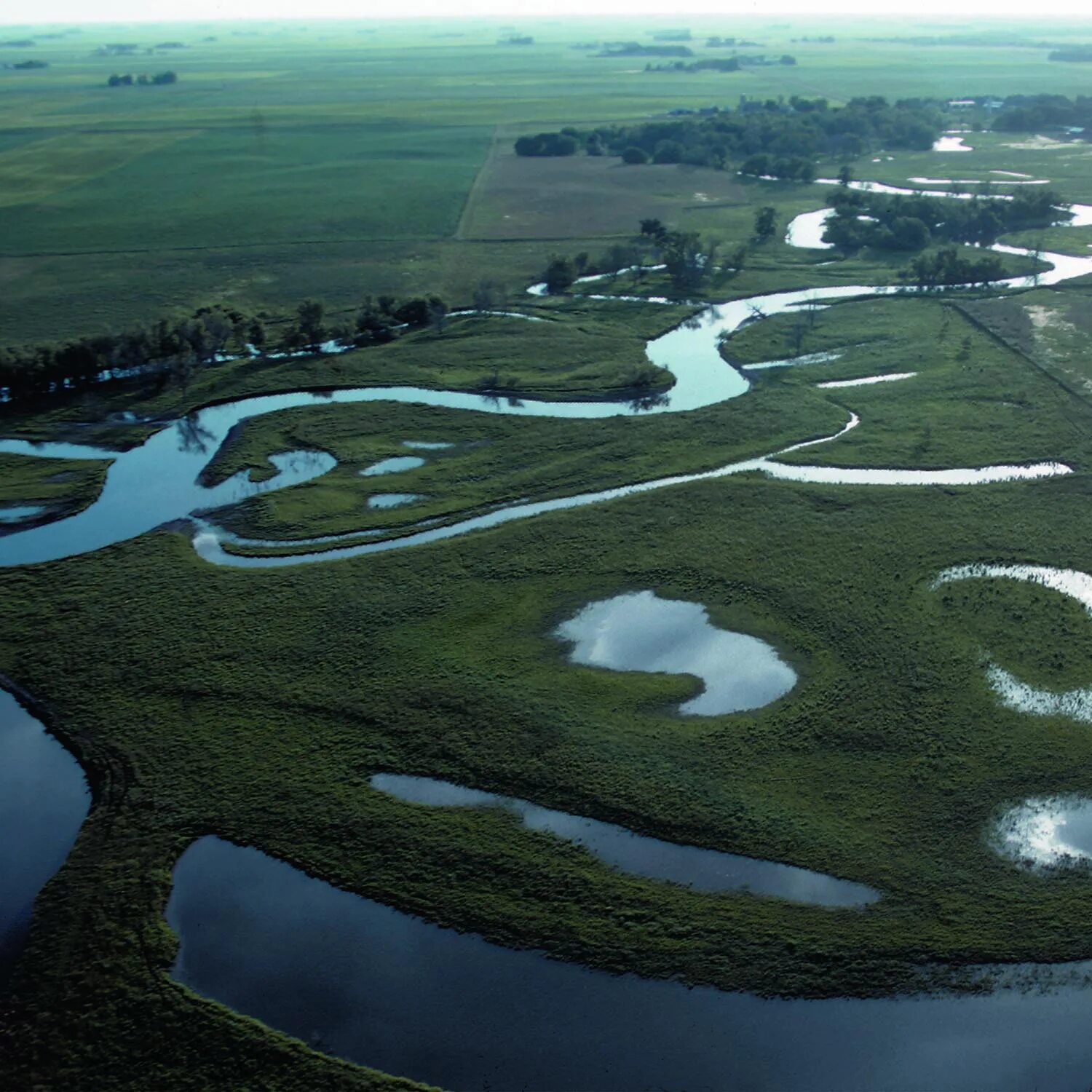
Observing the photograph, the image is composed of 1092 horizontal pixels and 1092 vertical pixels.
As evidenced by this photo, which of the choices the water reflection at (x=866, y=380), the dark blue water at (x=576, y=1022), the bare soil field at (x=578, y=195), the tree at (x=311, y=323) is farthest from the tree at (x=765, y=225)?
the dark blue water at (x=576, y=1022)

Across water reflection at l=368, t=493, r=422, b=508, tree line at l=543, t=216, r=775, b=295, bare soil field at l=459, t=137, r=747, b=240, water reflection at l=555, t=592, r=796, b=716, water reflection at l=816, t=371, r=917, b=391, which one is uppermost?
bare soil field at l=459, t=137, r=747, b=240

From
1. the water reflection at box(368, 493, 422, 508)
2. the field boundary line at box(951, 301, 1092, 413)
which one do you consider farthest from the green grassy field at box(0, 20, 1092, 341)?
the water reflection at box(368, 493, 422, 508)

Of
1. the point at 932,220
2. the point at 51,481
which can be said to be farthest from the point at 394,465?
the point at 932,220

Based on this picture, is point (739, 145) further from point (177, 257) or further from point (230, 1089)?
point (230, 1089)

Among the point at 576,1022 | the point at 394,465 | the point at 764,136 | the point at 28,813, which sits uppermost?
the point at 764,136

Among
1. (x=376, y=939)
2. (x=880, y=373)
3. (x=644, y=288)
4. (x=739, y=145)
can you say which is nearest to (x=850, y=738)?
(x=376, y=939)

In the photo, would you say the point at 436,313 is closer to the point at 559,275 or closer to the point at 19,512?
the point at 559,275

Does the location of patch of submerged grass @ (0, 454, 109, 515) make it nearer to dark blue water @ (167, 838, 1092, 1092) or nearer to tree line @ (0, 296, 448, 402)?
tree line @ (0, 296, 448, 402)
